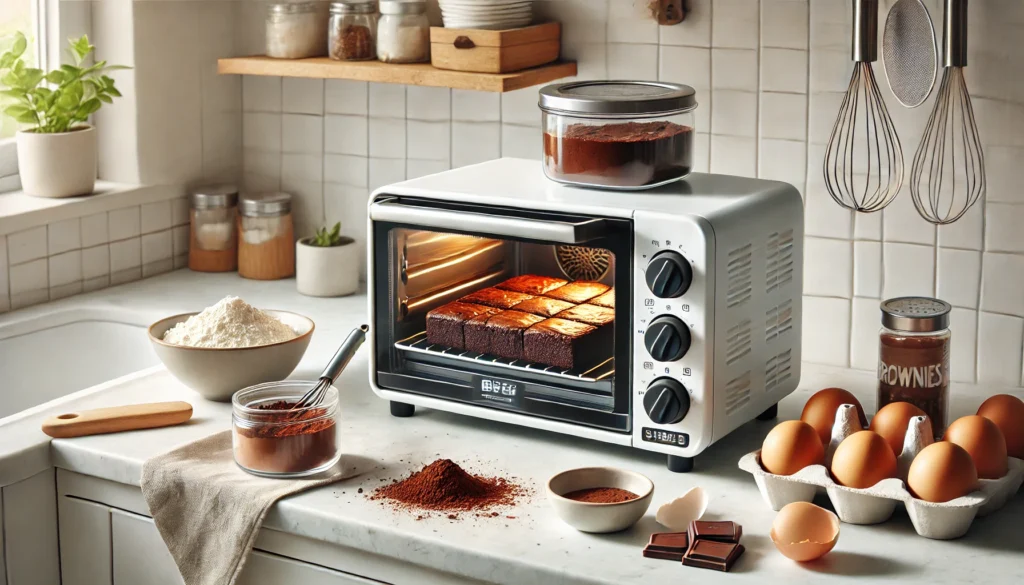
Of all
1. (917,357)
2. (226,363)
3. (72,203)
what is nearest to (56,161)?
(72,203)

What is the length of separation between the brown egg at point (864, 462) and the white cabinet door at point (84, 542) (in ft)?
2.90

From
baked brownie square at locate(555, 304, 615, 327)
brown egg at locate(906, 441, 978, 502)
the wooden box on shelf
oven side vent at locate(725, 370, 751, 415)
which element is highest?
the wooden box on shelf

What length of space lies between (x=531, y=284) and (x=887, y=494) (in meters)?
0.60

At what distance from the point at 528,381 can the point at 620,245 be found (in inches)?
8.7

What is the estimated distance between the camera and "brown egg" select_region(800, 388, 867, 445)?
1.45 meters

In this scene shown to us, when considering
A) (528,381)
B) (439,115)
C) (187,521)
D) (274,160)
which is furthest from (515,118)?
(187,521)

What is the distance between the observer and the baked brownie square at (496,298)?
1632mm

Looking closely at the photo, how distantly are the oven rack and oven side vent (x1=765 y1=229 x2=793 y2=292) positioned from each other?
220 mm

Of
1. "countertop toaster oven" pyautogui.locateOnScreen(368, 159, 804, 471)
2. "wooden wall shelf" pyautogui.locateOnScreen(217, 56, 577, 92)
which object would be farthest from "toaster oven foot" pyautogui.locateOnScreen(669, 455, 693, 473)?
"wooden wall shelf" pyautogui.locateOnScreen(217, 56, 577, 92)

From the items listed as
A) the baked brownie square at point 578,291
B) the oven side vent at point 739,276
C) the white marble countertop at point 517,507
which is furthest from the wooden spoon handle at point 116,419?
the oven side vent at point 739,276

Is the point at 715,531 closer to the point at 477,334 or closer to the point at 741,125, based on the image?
the point at 477,334

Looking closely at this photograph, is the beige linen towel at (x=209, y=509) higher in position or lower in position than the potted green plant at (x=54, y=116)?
lower

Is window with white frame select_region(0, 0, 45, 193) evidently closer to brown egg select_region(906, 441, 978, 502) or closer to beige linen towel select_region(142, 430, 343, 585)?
beige linen towel select_region(142, 430, 343, 585)

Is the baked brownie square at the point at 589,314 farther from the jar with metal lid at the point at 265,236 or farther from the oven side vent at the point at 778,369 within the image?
the jar with metal lid at the point at 265,236
